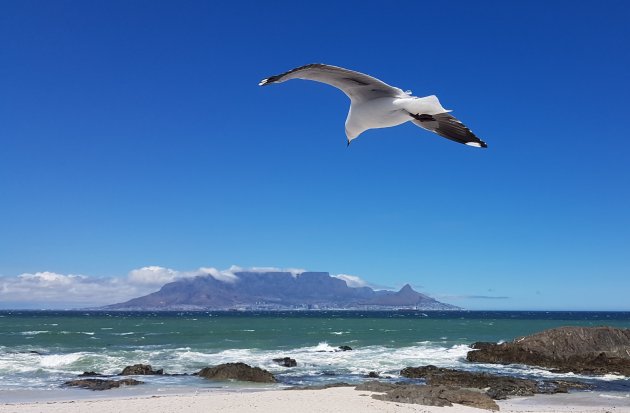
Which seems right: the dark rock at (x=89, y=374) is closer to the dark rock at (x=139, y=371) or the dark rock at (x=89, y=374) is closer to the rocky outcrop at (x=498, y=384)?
the dark rock at (x=139, y=371)

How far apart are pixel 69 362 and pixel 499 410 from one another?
17.5m

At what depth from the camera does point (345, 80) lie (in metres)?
3.73

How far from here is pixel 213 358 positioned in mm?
27656

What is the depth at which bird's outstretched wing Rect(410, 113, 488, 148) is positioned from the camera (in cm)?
397

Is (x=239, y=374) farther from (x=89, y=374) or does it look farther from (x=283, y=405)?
(x=283, y=405)

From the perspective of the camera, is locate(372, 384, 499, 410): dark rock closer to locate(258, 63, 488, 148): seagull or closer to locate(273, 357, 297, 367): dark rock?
locate(273, 357, 297, 367): dark rock

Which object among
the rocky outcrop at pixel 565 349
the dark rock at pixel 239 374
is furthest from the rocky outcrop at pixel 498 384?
the rocky outcrop at pixel 565 349

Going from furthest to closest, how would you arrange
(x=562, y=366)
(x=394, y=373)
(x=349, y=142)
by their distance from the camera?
(x=562, y=366), (x=394, y=373), (x=349, y=142)

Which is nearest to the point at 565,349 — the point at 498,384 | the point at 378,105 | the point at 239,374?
the point at 498,384

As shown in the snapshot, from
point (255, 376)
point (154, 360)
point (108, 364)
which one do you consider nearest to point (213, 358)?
→ point (154, 360)

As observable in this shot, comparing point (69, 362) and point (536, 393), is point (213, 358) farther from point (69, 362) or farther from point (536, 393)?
point (536, 393)

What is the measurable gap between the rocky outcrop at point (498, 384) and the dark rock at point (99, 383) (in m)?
8.67

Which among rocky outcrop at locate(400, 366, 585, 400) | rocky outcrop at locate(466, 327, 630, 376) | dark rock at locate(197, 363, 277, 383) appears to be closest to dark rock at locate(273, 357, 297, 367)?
dark rock at locate(197, 363, 277, 383)

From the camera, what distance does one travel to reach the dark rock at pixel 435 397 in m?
13.4
